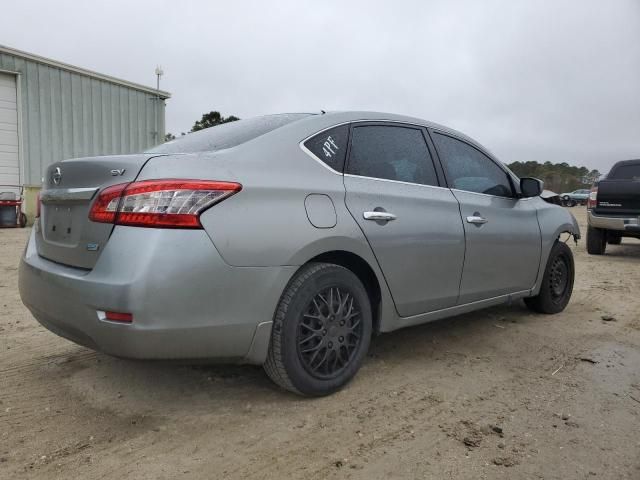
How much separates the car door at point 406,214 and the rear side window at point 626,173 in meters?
7.79

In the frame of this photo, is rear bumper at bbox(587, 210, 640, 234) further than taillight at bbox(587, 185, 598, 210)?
No

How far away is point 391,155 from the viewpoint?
321cm

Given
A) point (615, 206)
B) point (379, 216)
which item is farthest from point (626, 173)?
point (379, 216)

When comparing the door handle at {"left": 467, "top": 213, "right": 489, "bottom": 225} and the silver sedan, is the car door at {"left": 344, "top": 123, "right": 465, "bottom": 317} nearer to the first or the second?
the silver sedan

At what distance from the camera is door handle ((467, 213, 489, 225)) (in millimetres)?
3546

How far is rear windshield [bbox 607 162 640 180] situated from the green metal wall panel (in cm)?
1223

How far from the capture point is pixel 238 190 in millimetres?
2332

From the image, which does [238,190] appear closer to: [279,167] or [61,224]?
[279,167]

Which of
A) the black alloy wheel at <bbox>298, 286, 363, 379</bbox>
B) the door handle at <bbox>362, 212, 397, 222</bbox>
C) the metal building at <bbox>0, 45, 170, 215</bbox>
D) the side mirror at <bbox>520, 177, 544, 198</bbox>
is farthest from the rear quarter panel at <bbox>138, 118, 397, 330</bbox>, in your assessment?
the metal building at <bbox>0, 45, 170, 215</bbox>

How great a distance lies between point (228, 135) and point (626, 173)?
361 inches

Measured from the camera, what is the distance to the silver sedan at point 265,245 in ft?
7.18

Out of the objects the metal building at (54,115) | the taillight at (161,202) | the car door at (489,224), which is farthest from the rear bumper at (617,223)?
the metal building at (54,115)

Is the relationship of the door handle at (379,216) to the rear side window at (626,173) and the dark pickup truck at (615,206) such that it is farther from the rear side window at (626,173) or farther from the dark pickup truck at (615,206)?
the rear side window at (626,173)

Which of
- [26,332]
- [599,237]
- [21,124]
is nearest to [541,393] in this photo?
[26,332]
